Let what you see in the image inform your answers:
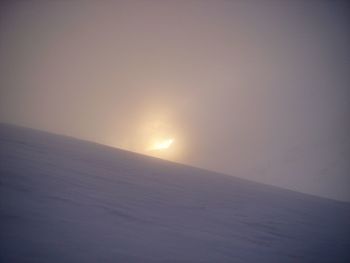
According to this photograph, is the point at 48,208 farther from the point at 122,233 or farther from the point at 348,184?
the point at 348,184

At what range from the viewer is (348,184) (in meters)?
96.5

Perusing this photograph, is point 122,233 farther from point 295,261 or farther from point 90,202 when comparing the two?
point 295,261

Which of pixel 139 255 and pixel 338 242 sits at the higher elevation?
pixel 338 242

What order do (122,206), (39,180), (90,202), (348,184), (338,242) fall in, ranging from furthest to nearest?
(348,184) < (338,242) < (39,180) < (122,206) < (90,202)

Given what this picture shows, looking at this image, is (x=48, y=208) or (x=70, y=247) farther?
(x=48, y=208)

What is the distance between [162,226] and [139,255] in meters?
3.23

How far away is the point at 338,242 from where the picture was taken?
15023 mm

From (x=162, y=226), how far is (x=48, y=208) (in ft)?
14.0

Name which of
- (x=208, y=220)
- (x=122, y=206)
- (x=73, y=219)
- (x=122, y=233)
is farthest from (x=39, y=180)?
(x=208, y=220)

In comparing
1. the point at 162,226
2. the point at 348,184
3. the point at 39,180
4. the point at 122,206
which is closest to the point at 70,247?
the point at 162,226

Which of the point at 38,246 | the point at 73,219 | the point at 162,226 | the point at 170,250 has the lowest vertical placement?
the point at 38,246

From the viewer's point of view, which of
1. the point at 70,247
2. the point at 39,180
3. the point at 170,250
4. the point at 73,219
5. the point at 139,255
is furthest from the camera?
the point at 39,180

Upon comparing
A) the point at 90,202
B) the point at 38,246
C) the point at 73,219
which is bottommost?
the point at 38,246

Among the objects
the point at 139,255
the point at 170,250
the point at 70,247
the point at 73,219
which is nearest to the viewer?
the point at 70,247
